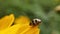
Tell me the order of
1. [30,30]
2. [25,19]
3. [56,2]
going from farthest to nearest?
[56,2] < [25,19] < [30,30]

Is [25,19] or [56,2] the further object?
[56,2]

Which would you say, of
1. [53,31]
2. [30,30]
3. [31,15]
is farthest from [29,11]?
[30,30]

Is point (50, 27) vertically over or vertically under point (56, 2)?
under

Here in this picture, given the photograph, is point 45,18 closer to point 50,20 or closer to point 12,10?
point 50,20

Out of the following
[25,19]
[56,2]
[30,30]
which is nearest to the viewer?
[30,30]

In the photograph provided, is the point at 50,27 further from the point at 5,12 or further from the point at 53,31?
the point at 5,12

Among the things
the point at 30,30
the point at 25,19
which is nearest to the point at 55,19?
the point at 25,19
